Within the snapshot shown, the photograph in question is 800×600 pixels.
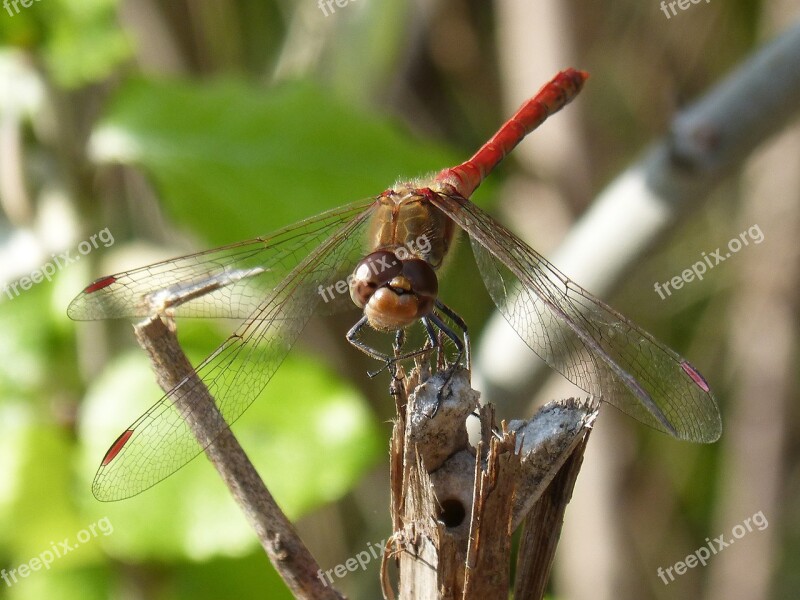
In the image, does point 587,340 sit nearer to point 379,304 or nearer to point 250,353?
point 379,304

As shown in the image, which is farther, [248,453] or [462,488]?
[248,453]

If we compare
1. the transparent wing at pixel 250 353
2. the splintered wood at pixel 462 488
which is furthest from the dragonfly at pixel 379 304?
the splintered wood at pixel 462 488

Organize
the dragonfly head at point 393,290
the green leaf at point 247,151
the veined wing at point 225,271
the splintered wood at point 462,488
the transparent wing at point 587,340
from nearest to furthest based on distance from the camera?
the splintered wood at point 462,488 < the transparent wing at point 587,340 < the dragonfly head at point 393,290 < the veined wing at point 225,271 < the green leaf at point 247,151

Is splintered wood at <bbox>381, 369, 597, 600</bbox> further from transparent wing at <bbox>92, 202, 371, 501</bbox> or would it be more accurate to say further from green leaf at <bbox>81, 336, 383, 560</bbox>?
green leaf at <bbox>81, 336, 383, 560</bbox>

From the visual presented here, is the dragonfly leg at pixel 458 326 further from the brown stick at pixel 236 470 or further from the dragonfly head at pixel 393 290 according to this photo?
the brown stick at pixel 236 470

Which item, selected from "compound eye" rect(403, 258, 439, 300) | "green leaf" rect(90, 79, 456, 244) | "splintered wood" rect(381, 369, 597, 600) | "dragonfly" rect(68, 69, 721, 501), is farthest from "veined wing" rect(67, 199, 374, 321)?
"splintered wood" rect(381, 369, 597, 600)

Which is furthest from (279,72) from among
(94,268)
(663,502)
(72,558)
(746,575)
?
(746,575)

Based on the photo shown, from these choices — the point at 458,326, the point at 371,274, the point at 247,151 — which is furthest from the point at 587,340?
the point at 247,151
